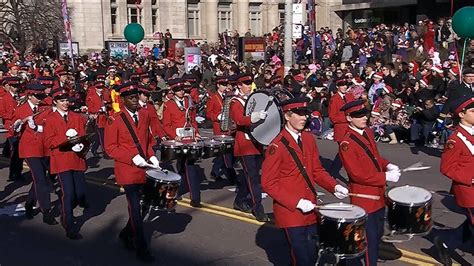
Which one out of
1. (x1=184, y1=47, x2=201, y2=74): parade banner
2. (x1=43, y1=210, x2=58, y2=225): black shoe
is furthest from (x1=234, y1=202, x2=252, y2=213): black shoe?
(x1=184, y1=47, x2=201, y2=74): parade banner

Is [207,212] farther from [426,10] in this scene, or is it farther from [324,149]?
[426,10]

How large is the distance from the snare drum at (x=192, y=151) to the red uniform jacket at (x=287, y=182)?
3621 mm

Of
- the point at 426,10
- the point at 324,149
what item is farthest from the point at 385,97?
the point at 426,10

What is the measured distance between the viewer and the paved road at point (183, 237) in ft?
25.6

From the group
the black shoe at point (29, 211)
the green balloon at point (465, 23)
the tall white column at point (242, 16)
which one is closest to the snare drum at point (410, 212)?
the black shoe at point (29, 211)

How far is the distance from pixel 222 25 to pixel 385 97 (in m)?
34.9

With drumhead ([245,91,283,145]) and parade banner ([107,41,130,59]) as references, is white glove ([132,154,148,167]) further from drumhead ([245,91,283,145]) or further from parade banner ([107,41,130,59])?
parade banner ([107,41,130,59])

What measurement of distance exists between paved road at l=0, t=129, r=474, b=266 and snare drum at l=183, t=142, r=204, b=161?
2.98 feet

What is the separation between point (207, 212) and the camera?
9977mm

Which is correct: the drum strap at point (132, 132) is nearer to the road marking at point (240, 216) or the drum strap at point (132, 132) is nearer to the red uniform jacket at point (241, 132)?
the red uniform jacket at point (241, 132)

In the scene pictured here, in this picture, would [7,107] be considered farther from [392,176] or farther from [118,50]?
[118,50]

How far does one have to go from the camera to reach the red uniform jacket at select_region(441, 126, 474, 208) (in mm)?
6602

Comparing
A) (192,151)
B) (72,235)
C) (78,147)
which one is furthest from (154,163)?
(72,235)

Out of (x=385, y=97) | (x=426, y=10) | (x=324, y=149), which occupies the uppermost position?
(x=426, y=10)
